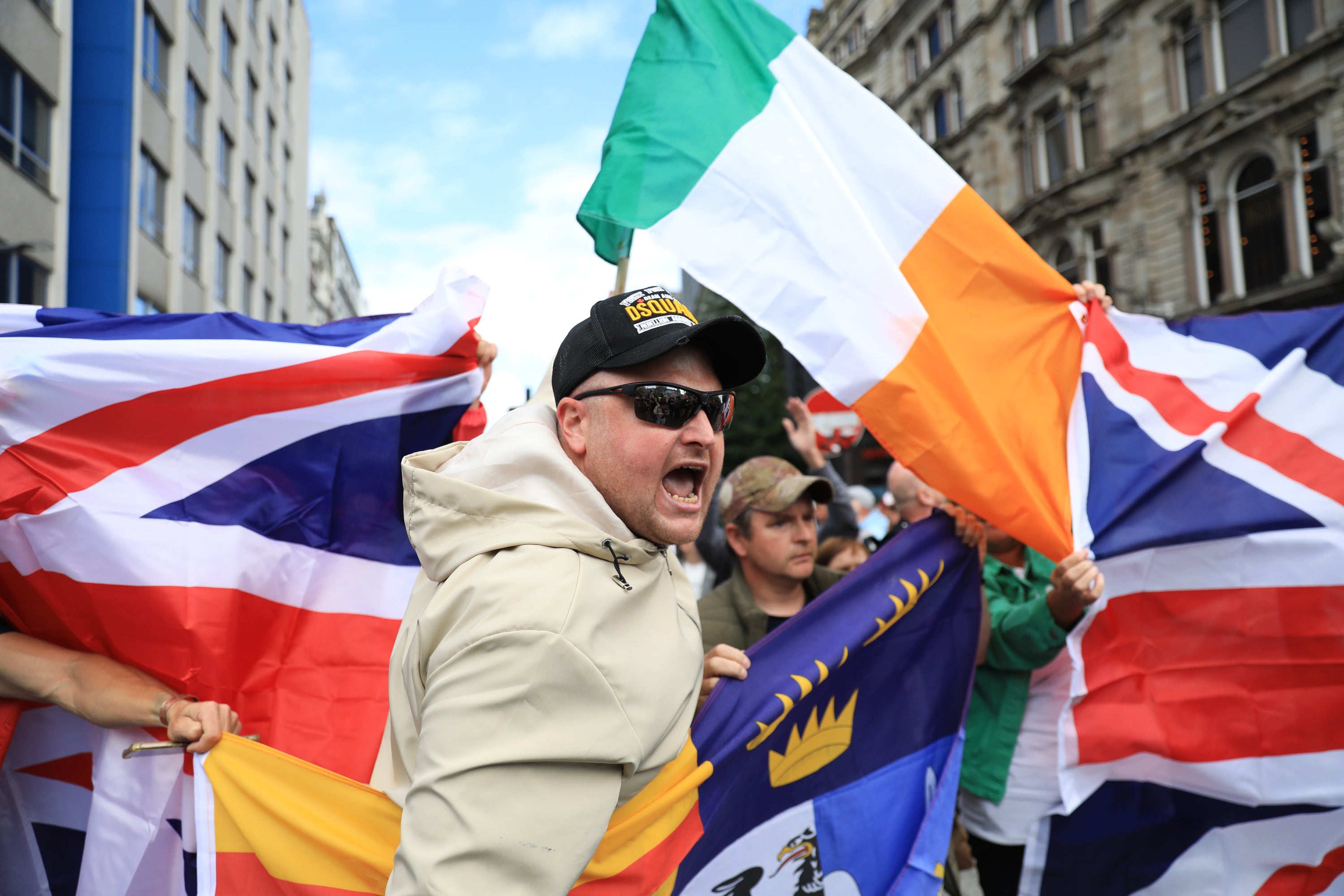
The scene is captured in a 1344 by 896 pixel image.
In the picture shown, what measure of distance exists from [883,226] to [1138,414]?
3.46ft

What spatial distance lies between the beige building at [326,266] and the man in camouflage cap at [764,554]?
57574 millimetres

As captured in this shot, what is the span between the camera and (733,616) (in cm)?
333

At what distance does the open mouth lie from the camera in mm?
1847

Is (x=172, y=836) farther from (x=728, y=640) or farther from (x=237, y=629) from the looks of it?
(x=728, y=640)

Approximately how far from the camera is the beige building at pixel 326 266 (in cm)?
6781

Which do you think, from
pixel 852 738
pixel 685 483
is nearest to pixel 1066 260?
pixel 852 738

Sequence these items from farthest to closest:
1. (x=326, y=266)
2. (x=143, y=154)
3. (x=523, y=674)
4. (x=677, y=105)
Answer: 1. (x=326, y=266)
2. (x=143, y=154)
3. (x=677, y=105)
4. (x=523, y=674)

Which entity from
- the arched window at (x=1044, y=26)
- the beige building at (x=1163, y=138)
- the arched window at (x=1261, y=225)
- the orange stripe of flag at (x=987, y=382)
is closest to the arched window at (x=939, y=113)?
the beige building at (x=1163, y=138)

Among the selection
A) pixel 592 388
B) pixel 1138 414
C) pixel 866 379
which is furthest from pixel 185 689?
pixel 1138 414

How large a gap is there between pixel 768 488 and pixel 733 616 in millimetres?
513

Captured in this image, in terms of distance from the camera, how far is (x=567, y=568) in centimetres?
148

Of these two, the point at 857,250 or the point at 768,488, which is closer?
the point at 857,250

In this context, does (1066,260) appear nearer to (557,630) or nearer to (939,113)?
(939,113)

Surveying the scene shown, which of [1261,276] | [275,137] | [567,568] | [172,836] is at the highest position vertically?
[275,137]
